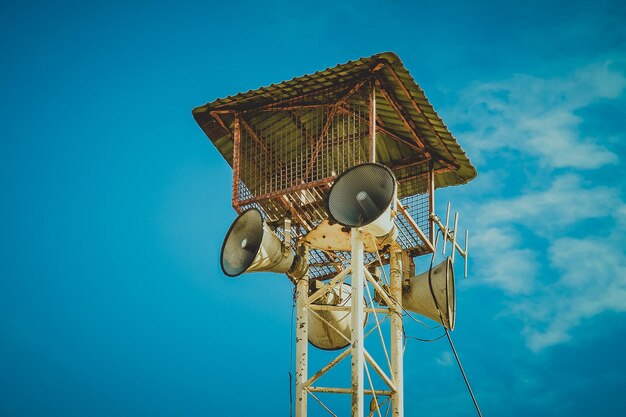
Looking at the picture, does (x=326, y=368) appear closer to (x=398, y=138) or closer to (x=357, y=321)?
(x=357, y=321)

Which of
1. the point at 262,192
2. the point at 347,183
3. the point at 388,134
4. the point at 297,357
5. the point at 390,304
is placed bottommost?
the point at 297,357

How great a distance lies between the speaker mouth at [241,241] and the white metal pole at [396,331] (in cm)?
241

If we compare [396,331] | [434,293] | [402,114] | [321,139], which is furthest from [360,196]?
[402,114]

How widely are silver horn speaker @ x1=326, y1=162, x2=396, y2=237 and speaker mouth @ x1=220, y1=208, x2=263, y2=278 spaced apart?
1297 mm

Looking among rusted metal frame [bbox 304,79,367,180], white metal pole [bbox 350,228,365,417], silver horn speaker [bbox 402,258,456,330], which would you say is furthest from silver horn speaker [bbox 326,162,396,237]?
silver horn speaker [bbox 402,258,456,330]

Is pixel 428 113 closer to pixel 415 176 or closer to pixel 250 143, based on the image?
pixel 415 176

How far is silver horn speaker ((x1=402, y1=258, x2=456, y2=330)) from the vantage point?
13.3 metres

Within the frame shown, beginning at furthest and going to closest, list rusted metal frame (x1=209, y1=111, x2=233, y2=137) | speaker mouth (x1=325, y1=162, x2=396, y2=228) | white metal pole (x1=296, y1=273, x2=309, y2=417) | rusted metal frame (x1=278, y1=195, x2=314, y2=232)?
rusted metal frame (x1=209, y1=111, x2=233, y2=137)
rusted metal frame (x1=278, y1=195, x2=314, y2=232)
white metal pole (x1=296, y1=273, x2=309, y2=417)
speaker mouth (x1=325, y1=162, x2=396, y2=228)

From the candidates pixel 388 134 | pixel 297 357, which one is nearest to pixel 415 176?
pixel 388 134

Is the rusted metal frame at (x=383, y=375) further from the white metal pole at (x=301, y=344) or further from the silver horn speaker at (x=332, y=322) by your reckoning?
the silver horn speaker at (x=332, y=322)

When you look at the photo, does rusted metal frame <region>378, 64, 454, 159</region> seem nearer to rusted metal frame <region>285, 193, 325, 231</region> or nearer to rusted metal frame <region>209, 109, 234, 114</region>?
rusted metal frame <region>285, 193, 325, 231</region>

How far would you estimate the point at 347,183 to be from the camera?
12211 millimetres

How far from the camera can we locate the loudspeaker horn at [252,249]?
498 inches

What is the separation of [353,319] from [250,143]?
4.04 meters
